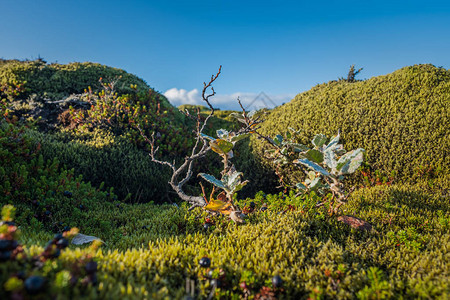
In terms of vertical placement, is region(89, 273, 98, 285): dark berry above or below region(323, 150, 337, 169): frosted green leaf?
below

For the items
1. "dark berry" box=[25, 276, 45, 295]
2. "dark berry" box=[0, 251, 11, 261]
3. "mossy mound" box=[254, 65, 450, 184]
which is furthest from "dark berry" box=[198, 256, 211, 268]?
"mossy mound" box=[254, 65, 450, 184]

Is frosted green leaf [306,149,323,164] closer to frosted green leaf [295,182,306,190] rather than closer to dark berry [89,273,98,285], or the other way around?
frosted green leaf [295,182,306,190]

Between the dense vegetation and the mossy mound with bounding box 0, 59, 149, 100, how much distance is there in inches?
61.2

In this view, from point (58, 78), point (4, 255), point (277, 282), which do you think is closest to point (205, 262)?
point (277, 282)

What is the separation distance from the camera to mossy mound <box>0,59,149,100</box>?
9734mm

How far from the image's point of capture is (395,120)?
18.0ft

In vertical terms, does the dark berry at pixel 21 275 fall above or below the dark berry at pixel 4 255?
below

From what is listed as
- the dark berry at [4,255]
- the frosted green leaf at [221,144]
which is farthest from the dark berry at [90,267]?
the frosted green leaf at [221,144]

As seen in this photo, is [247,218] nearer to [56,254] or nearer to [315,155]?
[315,155]

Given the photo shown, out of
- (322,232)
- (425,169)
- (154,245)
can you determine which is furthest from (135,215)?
(425,169)

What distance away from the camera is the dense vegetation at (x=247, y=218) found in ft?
6.77

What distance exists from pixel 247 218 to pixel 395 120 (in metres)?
4.43

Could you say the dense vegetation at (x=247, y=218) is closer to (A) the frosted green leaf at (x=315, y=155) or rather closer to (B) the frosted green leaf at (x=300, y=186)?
(B) the frosted green leaf at (x=300, y=186)

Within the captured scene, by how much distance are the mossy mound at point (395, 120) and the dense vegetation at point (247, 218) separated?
27mm
